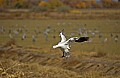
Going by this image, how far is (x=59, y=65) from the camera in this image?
723 inches

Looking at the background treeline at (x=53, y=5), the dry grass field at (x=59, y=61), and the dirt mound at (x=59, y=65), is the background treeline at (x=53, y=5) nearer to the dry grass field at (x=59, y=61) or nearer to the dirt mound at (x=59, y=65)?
the dry grass field at (x=59, y=61)

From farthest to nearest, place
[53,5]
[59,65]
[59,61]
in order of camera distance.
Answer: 1. [53,5]
2. [59,61]
3. [59,65]

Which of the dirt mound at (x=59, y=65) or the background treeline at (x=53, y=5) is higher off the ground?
the dirt mound at (x=59, y=65)

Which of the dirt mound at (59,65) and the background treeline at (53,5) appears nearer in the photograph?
the dirt mound at (59,65)

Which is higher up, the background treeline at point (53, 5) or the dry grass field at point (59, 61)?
the dry grass field at point (59, 61)

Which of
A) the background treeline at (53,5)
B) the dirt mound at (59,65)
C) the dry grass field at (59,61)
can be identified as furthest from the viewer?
the background treeline at (53,5)

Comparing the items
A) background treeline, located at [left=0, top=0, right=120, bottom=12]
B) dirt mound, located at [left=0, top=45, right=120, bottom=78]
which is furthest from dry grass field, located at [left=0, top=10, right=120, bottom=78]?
background treeline, located at [left=0, top=0, right=120, bottom=12]

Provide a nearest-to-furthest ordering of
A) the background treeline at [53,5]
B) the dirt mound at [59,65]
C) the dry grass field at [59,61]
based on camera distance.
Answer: the dry grass field at [59,61] < the dirt mound at [59,65] < the background treeline at [53,5]

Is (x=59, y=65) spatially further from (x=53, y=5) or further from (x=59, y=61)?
(x=53, y=5)

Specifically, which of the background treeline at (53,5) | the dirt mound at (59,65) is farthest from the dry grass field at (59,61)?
the background treeline at (53,5)

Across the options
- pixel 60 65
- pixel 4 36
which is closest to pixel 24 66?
pixel 60 65

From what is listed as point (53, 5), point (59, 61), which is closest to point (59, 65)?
point (59, 61)

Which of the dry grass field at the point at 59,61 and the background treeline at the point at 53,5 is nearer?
the dry grass field at the point at 59,61

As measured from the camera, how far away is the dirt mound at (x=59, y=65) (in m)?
14.8
